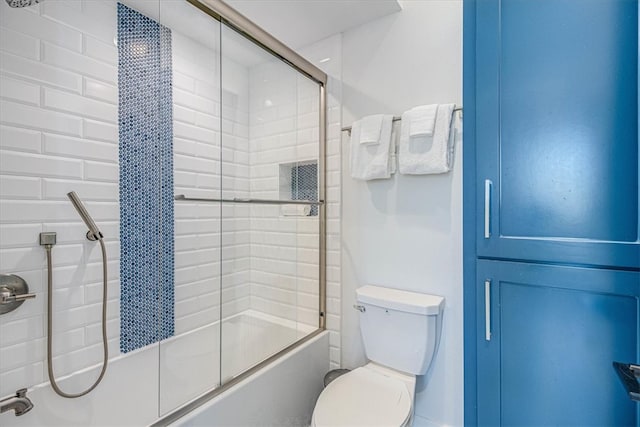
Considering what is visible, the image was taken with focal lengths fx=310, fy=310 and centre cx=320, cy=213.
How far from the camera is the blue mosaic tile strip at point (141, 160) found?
1464 millimetres

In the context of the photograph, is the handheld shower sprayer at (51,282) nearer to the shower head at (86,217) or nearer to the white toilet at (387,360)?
the shower head at (86,217)

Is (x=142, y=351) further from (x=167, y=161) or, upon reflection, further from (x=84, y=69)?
(x=84, y=69)

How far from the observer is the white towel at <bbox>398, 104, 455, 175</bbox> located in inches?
56.0

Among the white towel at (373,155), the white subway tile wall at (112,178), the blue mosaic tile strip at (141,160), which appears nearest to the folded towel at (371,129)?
the white towel at (373,155)

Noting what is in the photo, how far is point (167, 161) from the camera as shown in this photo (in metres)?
1.56

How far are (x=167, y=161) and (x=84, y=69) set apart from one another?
497 millimetres

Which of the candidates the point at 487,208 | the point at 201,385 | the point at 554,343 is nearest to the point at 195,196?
the point at 201,385

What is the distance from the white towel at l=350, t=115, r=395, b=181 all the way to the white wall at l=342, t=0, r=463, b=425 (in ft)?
0.32

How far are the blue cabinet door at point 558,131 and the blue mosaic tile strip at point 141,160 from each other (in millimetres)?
1441

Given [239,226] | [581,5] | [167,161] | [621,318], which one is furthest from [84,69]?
[621,318]

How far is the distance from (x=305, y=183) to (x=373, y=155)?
437 millimetres

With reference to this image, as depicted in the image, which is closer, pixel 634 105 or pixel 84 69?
pixel 634 105

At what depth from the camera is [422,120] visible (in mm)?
1456

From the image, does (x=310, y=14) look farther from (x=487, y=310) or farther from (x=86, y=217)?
(x=487, y=310)
